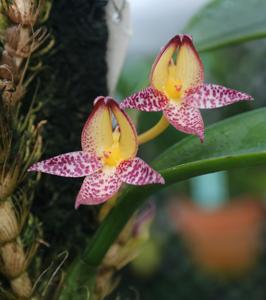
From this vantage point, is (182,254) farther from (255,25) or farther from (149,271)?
(255,25)

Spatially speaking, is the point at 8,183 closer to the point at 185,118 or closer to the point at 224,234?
the point at 185,118

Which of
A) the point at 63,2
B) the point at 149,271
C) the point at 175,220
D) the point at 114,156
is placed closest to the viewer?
the point at 114,156

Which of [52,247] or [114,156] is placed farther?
[52,247]

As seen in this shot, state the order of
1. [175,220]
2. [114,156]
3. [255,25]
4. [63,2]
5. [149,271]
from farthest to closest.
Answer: [175,220], [149,271], [255,25], [63,2], [114,156]

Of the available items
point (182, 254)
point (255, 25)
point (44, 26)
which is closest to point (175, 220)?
point (182, 254)

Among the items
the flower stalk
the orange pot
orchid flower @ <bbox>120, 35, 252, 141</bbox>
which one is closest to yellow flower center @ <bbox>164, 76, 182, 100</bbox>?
orchid flower @ <bbox>120, 35, 252, 141</bbox>

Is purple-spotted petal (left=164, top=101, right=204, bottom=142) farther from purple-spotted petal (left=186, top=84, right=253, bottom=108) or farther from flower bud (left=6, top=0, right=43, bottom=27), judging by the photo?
flower bud (left=6, top=0, right=43, bottom=27)

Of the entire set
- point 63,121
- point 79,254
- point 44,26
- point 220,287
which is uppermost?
point 44,26

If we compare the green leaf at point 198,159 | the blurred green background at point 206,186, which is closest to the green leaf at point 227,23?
the blurred green background at point 206,186
